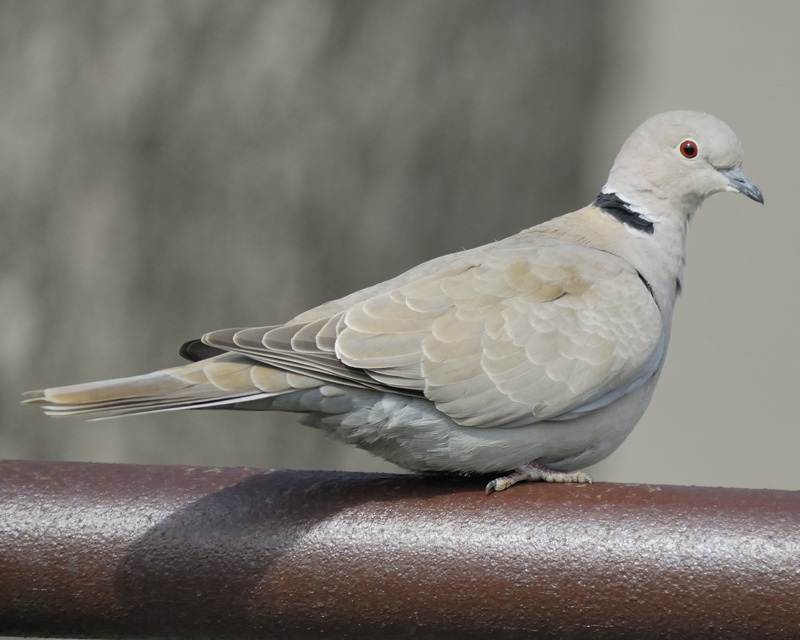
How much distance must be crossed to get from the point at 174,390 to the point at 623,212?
1.41 metres

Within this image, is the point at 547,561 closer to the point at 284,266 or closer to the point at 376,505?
the point at 376,505

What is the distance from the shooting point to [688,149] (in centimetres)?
270

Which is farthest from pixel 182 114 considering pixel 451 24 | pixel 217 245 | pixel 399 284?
pixel 399 284

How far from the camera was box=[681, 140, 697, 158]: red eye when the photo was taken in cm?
269

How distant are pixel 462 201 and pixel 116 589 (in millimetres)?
4687

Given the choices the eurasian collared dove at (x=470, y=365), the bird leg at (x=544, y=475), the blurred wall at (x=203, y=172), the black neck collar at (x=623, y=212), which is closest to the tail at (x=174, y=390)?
the eurasian collared dove at (x=470, y=365)

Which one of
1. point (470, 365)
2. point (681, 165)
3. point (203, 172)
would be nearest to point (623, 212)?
point (681, 165)

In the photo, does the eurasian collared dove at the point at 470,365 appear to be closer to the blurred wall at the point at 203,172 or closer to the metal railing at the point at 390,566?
the metal railing at the point at 390,566

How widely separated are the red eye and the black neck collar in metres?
0.19

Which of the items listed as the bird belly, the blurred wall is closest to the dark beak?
the bird belly

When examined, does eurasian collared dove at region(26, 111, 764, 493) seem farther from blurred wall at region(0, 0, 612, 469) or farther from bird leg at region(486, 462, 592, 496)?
blurred wall at region(0, 0, 612, 469)

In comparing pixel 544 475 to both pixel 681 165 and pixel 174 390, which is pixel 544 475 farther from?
pixel 681 165

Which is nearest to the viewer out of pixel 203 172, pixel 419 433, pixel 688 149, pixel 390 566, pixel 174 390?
pixel 390 566

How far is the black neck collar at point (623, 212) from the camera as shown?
269 cm
